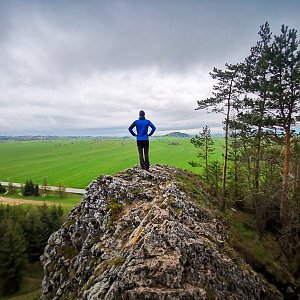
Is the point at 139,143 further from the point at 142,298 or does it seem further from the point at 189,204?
the point at 142,298

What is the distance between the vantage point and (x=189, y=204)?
44.4ft

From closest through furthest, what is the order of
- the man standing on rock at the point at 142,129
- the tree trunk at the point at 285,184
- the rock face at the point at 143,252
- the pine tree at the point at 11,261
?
1. the rock face at the point at 143,252
2. the man standing on rock at the point at 142,129
3. the tree trunk at the point at 285,184
4. the pine tree at the point at 11,261

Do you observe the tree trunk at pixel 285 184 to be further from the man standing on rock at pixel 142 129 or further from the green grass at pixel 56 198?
the green grass at pixel 56 198

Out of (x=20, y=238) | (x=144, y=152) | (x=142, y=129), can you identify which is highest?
(x=142, y=129)

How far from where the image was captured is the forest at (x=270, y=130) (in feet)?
57.9

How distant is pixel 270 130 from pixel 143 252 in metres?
15.5

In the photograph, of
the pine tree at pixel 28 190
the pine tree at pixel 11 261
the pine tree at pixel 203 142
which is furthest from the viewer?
Result: the pine tree at pixel 28 190

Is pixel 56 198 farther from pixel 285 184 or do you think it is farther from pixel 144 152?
pixel 285 184

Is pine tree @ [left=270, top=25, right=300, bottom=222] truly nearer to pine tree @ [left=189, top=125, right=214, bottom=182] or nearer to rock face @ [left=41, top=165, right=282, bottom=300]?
rock face @ [left=41, top=165, right=282, bottom=300]

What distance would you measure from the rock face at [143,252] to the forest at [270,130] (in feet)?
22.6

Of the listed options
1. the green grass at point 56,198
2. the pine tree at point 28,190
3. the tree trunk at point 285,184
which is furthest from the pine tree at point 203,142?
the pine tree at point 28,190

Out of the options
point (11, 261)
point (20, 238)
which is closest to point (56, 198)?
point (20, 238)

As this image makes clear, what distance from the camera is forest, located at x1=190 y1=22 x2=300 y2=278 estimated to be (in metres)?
17.6

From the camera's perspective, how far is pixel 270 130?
20.2 metres
